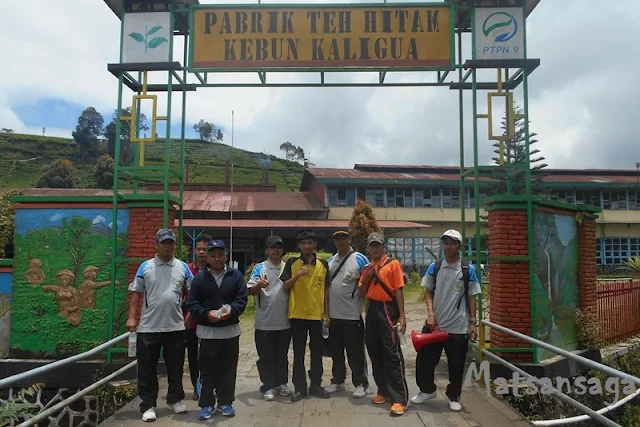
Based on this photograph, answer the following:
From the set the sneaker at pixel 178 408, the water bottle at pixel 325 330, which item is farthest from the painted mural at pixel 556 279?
the sneaker at pixel 178 408

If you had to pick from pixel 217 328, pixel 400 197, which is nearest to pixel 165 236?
pixel 217 328

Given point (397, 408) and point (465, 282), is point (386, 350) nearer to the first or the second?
point (397, 408)

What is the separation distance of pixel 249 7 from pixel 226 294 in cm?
427

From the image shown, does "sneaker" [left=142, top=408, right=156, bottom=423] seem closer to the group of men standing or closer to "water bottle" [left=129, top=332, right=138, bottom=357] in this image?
the group of men standing

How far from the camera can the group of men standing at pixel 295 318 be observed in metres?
4.38

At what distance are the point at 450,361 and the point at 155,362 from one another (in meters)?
2.77

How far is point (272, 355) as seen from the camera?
489 centimetres

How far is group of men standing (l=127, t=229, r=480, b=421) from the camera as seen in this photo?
4379 millimetres

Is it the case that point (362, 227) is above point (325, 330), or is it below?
above

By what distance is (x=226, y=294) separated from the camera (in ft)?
14.3

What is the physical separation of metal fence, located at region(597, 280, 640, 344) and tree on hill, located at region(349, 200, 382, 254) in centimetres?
1034

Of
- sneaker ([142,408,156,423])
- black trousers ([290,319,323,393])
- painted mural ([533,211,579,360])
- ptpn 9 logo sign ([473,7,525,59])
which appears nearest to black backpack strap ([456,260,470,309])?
black trousers ([290,319,323,393])

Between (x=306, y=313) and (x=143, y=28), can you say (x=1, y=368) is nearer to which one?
(x=306, y=313)

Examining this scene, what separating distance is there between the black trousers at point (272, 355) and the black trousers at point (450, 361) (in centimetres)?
134
